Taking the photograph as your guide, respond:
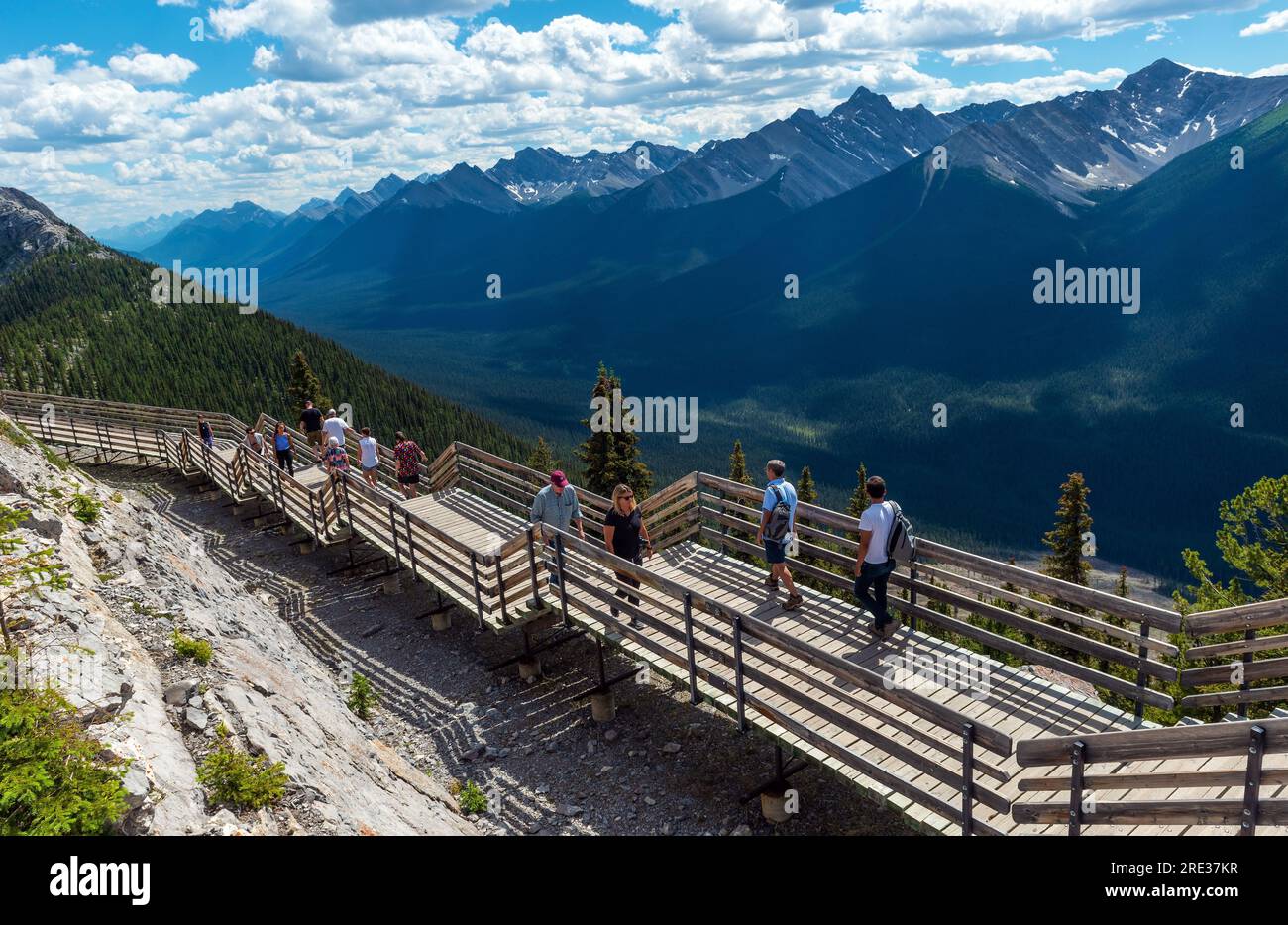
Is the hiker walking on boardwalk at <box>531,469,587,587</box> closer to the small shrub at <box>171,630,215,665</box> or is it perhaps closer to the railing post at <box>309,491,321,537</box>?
the small shrub at <box>171,630,215,665</box>

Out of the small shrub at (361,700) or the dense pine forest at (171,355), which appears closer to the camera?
the small shrub at (361,700)

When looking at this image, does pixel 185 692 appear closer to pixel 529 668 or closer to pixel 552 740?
pixel 552 740

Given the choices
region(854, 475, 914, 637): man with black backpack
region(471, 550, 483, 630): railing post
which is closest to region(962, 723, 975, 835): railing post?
region(854, 475, 914, 637): man with black backpack

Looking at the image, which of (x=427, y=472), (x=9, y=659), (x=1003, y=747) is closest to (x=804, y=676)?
(x=1003, y=747)

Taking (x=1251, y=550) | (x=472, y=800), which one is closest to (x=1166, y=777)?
(x=472, y=800)

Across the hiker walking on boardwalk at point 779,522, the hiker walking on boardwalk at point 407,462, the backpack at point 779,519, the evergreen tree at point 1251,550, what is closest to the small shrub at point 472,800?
the hiker walking on boardwalk at point 779,522

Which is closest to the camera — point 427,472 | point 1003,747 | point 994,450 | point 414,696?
point 1003,747

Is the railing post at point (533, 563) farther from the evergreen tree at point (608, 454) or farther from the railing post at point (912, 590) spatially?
the evergreen tree at point (608, 454)

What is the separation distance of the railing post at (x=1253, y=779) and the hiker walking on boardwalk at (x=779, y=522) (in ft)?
20.3

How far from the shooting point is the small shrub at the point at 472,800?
10.5 metres

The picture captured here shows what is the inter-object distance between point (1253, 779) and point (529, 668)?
9.94 m
